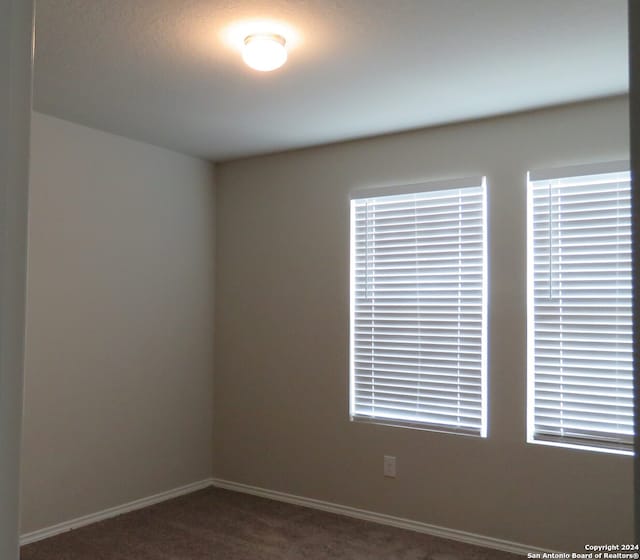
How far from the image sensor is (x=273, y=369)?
4.47 m

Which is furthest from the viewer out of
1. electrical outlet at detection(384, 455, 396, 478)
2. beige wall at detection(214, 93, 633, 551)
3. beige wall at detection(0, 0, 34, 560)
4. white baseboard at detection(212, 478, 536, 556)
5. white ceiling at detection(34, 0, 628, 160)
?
electrical outlet at detection(384, 455, 396, 478)

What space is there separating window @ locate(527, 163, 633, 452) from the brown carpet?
2.79ft

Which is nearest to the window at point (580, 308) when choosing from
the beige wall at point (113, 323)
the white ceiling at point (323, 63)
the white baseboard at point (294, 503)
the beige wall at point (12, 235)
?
the white ceiling at point (323, 63)

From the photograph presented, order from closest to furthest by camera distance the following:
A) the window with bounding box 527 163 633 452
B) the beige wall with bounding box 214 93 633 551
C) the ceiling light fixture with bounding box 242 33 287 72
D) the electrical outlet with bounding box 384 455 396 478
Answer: the ceiling light fixture with bounding box 242 33 287 72 < the window with bounding box 527 163 633 452 < the beige wall with bounding box 214 93 633 551 < the electrical outlet with bounding box 384 455 396 478

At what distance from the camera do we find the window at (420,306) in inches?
145

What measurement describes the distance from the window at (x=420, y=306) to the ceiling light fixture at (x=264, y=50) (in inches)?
60.9

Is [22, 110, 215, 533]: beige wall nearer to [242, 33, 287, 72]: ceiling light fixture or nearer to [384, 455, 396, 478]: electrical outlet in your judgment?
[384, 455, 396, 478]: electrical outlet

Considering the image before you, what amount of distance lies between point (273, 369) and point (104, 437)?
3.95ft

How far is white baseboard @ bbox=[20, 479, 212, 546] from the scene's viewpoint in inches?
140

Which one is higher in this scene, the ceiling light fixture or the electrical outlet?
the ceiling light fixture

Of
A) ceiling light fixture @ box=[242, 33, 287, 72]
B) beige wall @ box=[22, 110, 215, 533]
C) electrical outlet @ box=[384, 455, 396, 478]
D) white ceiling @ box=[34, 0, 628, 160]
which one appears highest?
white ceiling @ box=[34, 0, 628, 160]

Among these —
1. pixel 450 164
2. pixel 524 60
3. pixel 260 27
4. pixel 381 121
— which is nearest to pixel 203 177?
pixel 381 121

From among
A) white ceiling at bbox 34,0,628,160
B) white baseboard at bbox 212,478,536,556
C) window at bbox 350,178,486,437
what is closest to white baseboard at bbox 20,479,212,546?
white baseboard at bbox 212,478,536,556

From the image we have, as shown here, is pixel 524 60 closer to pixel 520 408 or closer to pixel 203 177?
pixel 520 408
